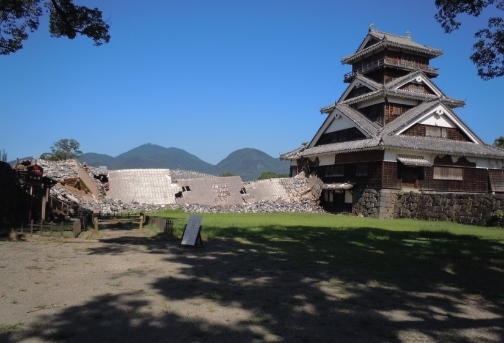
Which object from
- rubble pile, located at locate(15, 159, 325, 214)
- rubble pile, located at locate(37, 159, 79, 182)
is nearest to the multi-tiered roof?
rubble pile, located at locate(15, 159, 325, 214)

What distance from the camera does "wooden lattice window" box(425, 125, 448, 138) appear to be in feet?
97.7

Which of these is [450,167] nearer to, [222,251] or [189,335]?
[222,251]

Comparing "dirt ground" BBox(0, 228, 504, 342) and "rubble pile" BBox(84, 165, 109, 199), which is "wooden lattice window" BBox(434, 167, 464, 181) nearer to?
"dirt ground" BBox(0, 228, 504, 342)

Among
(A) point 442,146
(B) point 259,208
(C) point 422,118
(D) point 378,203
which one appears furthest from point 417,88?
(B) point 259,208

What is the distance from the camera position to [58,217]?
63.9ft

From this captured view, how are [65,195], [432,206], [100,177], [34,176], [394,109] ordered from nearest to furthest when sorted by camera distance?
[34,176]
[432,206]
[65,195]
[394,109]
[100,177]

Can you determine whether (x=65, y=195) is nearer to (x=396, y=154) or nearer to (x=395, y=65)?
(x=396, y=154)

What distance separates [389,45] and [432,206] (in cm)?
1511

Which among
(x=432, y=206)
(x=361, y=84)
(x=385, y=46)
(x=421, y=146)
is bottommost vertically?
(x=432, y=206)

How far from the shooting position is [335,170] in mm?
32469

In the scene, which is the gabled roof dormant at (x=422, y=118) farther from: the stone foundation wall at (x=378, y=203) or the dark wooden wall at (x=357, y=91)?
the stone foundation wall at (x=378, y=203)

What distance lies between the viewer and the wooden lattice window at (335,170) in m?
31.6

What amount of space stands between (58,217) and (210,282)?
15003 mm

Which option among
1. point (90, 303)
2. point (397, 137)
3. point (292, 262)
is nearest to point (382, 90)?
point (397, 137)
